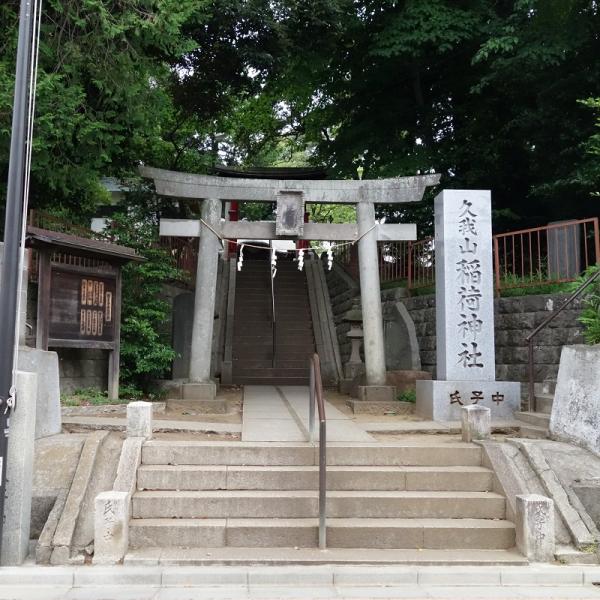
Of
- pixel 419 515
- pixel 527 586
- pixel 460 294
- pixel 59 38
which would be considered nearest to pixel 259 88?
pixel 59 38

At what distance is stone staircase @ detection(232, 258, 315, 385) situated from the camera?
48.7 feet

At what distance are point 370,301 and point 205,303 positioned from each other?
3.28 m

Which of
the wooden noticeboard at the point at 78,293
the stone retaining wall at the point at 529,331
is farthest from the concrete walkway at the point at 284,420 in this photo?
the stone retaining wall at the point at 529,331

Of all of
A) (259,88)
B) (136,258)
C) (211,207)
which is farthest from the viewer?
(259,88)

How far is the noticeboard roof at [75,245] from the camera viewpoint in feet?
29.7

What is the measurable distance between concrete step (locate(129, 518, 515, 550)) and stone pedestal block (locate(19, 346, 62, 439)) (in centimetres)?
205

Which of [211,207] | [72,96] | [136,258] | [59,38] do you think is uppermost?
[59,38]

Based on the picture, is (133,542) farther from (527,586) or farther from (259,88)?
(259,88)

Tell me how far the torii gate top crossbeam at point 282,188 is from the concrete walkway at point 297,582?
7.60 m

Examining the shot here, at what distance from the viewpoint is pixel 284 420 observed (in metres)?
8.76

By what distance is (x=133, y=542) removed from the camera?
17.9 ft

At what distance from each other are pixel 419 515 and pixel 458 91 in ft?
47.4

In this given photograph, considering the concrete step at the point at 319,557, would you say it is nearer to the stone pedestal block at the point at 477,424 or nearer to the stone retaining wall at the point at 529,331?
the stone pedestal block at the point at 477,424

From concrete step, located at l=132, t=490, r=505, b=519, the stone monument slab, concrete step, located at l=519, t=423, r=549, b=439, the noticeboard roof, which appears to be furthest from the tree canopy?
A: concrete step, located at l=132, t=490, r=505, b=519
